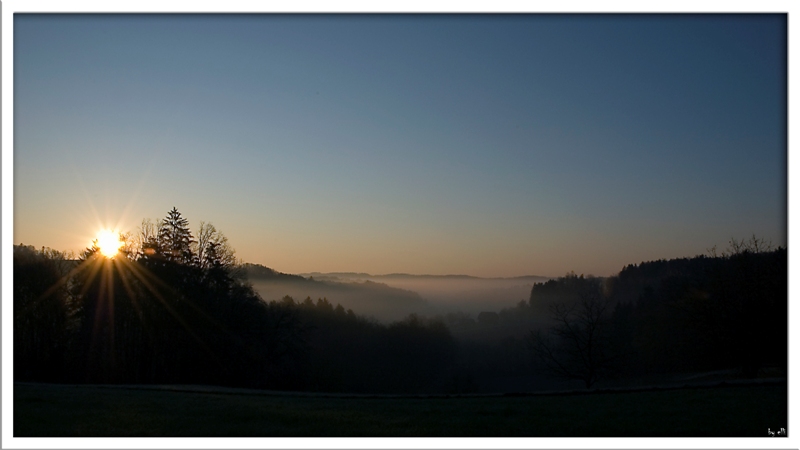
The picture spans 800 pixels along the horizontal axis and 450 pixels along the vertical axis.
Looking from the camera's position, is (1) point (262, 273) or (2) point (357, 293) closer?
(1) point (262, 273)

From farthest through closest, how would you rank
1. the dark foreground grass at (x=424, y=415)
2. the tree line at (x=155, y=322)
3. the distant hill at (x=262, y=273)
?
the distant hill at (x=262, y=273) < the tree line at (x=155, y=322) < the dark foreground grass at (x=424, y=415)

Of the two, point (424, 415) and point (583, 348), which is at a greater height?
point (424, 415)

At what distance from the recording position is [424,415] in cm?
1383

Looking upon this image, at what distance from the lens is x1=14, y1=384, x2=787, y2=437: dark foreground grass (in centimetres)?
1192

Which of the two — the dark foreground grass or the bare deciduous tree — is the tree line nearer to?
the bare deciduous tree

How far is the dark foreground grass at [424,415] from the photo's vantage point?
39.1 ft

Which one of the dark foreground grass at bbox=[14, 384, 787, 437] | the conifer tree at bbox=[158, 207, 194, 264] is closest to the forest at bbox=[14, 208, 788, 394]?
the conifer tree at bbox=[158, 207, 194, 264]

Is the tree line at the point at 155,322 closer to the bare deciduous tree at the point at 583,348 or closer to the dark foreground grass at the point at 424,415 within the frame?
the bare deciduous tree at the point at 583,348

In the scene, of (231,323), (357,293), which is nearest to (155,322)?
(231,323)

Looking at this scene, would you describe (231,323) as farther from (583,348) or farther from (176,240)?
(583,348)

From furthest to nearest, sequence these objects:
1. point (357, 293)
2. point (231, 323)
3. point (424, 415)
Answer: point (357, 293), point (231, 323), point (424, 415)

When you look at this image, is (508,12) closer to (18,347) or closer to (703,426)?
(703,426)

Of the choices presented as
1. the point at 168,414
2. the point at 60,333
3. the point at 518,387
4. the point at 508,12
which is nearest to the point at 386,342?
the point at 518,387

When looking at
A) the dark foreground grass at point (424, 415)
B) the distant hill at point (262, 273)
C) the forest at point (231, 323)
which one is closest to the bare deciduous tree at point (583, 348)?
the forest at point (231, 323)
